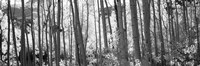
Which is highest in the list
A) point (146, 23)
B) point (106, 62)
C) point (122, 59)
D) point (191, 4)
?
point (191, 4)

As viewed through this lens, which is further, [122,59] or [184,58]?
[184,58]

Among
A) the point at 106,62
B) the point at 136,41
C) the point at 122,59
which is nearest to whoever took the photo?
the point at 122,59

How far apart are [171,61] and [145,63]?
4036mm

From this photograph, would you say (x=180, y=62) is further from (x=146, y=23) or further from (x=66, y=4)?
(x=66, y=4)

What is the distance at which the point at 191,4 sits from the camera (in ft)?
37.5

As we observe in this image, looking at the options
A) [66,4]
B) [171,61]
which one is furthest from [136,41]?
[66,4]

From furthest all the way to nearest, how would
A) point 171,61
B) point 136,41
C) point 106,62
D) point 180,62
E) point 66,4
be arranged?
point 66,4 → point 106,62 → point 180,62 → point 171,61 → point 136,41

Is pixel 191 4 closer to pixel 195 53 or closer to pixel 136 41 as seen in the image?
pixel 195 53

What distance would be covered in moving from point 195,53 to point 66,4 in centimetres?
759

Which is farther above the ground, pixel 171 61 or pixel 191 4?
pixel 191 4

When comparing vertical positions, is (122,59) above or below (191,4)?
below

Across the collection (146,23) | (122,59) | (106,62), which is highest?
(146,23)

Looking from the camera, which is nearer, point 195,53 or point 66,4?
point 195,53

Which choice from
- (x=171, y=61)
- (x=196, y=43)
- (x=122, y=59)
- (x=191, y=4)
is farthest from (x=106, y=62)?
(x=122, y=59)
